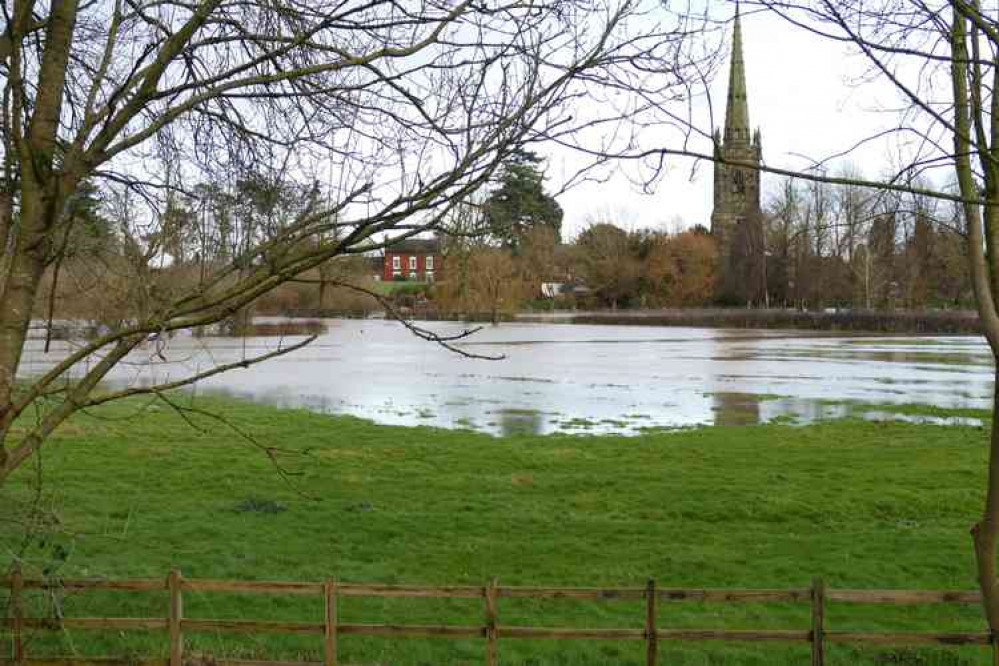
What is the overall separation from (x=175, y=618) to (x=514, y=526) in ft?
18.8

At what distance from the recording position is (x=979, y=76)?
12.0ft

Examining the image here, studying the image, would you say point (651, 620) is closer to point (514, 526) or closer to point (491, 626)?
point (491, 626)

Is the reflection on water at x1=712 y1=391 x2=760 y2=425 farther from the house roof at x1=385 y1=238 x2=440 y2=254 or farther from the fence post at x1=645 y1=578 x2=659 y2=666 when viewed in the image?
the house roof at x1=385 y1=238 x2=440 y2=254

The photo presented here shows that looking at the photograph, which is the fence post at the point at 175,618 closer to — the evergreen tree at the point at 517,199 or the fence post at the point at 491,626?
the fence post at the point at 491,626

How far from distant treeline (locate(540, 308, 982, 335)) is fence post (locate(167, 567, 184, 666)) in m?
59.8

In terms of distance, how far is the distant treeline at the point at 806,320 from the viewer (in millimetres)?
66438

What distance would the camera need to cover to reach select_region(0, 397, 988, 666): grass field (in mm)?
7707

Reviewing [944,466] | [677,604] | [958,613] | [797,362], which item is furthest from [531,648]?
[797,362]

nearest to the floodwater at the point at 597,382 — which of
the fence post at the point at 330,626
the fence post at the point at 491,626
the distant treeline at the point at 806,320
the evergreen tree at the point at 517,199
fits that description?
the fence post at the point at 330,626

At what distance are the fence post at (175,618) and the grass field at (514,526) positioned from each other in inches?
26.4

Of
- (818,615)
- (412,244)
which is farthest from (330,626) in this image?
(818,615)

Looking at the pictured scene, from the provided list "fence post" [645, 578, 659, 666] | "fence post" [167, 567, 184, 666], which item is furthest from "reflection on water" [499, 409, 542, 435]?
"fence post" [167, 567, 184, 666]

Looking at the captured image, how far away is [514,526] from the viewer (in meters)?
11.3

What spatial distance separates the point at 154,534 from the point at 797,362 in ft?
106
